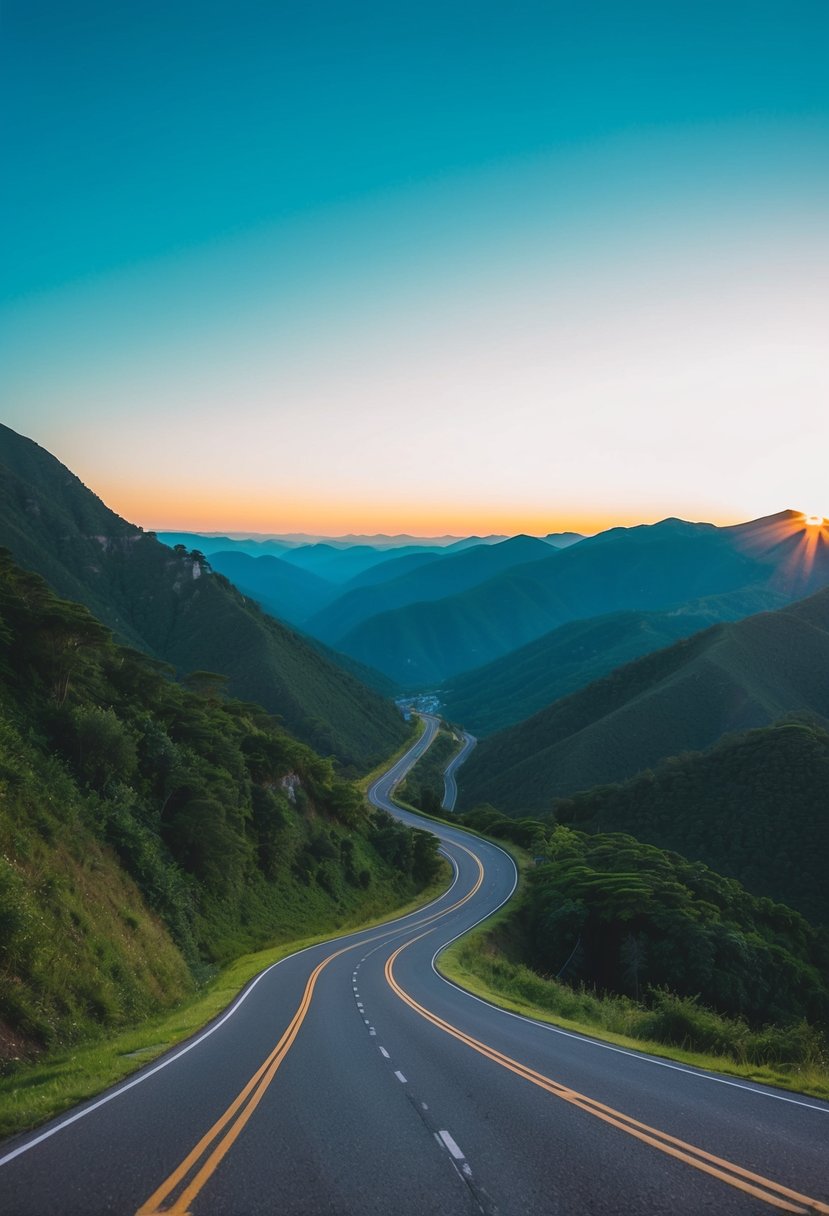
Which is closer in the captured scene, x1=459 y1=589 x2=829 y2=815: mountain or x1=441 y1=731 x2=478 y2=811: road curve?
x1=459 y1=589 x2=829 y2=815: mountain

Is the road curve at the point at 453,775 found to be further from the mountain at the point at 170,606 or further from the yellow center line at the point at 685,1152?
the yellow center line at the point at 685,1152

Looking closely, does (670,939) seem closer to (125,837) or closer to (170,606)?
(125,837)

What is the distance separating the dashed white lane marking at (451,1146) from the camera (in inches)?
279

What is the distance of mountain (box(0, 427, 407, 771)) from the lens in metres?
122

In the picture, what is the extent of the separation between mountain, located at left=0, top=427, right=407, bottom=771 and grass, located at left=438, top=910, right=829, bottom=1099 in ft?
283

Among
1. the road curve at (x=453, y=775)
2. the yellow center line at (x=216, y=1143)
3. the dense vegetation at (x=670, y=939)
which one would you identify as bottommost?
the road curve at (x=453, y=775)

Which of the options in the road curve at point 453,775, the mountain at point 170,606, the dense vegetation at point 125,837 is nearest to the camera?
the dense vegetation at point 125,837

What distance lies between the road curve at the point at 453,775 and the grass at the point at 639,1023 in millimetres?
84245

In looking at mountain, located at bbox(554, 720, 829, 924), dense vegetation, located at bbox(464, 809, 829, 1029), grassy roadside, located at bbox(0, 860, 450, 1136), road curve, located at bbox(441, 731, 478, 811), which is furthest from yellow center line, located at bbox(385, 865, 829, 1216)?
road curve, located at bbox(441, 731, 478, 811)

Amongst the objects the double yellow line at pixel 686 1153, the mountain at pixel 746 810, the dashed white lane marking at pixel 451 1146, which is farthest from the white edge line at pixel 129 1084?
the mountain at pixel 746 810

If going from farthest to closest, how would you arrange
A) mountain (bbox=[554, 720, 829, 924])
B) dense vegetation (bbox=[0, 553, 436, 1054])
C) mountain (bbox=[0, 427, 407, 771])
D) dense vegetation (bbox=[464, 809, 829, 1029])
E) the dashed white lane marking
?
mountain (bbox=[0, 427, 407, 771]) < mountain (bbox=[554, 720, 829, 924]) < dense vegetation (bbox=[464, 809, 829, 1029]) < dense vegetation (bbox=[0, 553, 436, 1054]) < the dashed white lane marking

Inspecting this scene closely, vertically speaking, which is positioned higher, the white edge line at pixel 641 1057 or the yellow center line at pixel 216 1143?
the yellow center line at pixel 216 1143

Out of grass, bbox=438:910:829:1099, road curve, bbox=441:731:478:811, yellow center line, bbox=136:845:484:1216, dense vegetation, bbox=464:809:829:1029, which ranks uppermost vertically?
yellow center line, bbox=136:845:484:1216

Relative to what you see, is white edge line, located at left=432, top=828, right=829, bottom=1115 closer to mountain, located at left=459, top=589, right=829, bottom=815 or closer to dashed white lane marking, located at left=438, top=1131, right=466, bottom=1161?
dashed white lane marking, located at left=438, top=1131, right=466, bottom=1161
